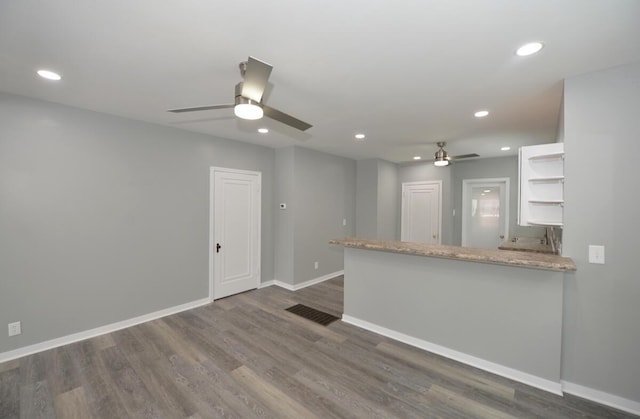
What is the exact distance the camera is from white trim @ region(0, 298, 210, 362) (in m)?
2.71

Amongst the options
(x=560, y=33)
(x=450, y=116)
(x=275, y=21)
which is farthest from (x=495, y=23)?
(x=450, y=116)

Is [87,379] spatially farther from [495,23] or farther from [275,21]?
[495,23]

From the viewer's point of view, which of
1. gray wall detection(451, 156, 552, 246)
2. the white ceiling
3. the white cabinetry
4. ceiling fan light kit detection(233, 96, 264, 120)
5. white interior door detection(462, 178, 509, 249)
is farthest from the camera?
white interior door detection(462, 178, 509, 249)

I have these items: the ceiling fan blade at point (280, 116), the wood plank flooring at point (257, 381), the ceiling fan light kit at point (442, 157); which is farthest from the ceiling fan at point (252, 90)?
the ceiling fan light kit at point (442, 157)

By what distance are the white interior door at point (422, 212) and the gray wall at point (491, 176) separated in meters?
0.41

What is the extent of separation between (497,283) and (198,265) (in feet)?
12.6

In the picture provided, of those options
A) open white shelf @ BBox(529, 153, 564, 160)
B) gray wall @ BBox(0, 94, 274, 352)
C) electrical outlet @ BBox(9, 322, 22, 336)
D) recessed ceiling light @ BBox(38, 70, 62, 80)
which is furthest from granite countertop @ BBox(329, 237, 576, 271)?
electrical outlet @ BBox(9, 322, 22, 336)

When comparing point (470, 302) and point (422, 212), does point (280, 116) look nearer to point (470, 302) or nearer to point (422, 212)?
point (470, 302)

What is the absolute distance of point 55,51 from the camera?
189 centimetres

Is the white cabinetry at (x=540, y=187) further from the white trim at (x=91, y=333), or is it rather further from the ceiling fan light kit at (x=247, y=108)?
the white trim at (x=91, y=333)

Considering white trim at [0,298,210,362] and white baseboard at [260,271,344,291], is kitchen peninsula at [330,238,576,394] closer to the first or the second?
white baseboard at [260,271,344,291]

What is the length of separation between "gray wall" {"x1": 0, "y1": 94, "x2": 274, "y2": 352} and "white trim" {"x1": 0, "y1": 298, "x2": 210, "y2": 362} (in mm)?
61

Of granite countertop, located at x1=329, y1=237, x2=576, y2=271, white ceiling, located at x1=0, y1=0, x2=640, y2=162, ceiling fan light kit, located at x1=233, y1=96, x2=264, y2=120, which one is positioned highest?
white ceiling, located at x1=0, y1=0, x2=640, y2=162

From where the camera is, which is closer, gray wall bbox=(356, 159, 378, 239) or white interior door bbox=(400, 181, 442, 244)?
gray wall bbox=(356, 159, 378, 239)
